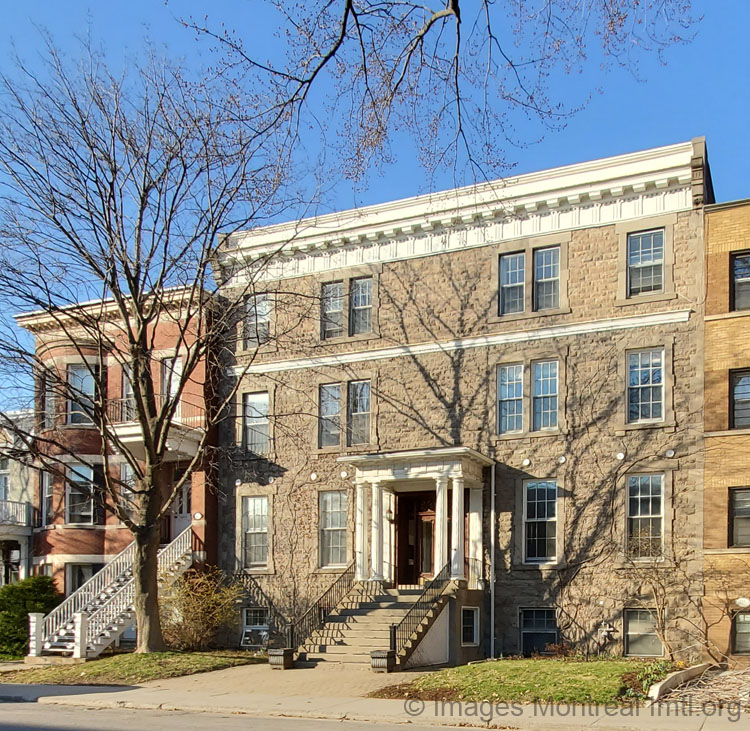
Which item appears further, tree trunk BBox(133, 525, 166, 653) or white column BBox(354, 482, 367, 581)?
white column BBox(354, 482, 367, 581)

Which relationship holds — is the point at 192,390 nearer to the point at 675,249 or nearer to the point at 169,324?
the point at 169,324

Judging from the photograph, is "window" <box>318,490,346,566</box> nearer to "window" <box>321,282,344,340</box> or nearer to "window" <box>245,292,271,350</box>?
"window" <box>321,282,344,340</box>

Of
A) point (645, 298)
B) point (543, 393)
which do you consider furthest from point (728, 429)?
point (543, 393)

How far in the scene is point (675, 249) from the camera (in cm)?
2425

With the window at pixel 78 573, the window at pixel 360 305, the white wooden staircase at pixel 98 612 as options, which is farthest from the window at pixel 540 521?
the window at pixel 78 573

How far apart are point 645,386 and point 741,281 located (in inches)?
129

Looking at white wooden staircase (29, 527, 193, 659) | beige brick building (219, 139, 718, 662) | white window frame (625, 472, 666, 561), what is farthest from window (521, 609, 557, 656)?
white wooden staircase (29, 527, 193, 659)

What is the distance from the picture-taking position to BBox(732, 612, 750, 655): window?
2236cm

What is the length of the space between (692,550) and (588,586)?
8.58ft

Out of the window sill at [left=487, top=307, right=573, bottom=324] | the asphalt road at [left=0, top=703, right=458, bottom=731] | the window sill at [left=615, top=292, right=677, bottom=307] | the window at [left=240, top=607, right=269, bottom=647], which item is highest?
the window sill at [left=615, top=292, right=677, bottom=307]

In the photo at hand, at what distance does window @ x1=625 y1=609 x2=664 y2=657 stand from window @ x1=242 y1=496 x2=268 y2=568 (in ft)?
34.7

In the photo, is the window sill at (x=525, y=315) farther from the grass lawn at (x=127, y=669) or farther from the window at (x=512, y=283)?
the grass lawn at (x=127, y=669)

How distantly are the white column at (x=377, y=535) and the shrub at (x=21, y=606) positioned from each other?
9704mm

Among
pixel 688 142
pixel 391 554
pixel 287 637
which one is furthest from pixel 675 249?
pixel 287 637
